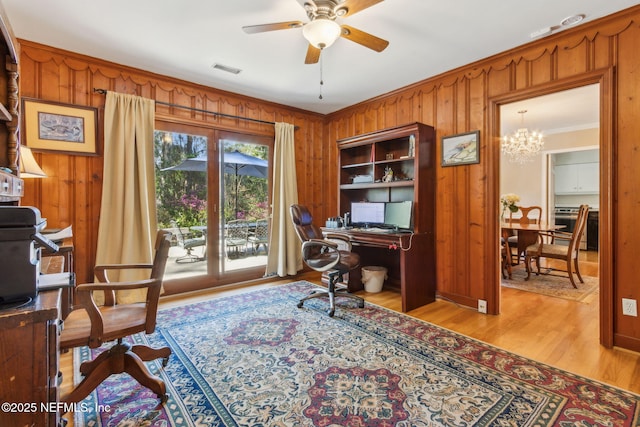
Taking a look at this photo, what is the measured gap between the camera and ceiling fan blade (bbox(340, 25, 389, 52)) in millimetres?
2096

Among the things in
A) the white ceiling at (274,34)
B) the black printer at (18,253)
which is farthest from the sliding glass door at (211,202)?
the black printer at (18,253)

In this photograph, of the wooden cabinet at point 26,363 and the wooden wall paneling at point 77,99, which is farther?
the wooden wall paneling at point 77,99

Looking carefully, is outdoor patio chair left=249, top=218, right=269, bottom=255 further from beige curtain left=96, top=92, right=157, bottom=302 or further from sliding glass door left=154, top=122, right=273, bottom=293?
beige curtain left=96, top=92, right=157, bottom=302

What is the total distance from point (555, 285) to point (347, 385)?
3.65 meters

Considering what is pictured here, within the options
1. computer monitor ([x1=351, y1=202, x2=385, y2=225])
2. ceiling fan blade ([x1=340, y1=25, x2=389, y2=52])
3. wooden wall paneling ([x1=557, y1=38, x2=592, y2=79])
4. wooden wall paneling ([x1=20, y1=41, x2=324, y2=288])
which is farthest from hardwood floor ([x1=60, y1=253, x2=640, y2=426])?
ceiling fan blade ([x1=340, y1=25, x2=389, y2=52])

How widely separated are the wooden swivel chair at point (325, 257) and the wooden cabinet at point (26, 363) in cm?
224

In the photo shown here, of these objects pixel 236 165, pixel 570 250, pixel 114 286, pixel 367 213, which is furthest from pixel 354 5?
pixel 570 250

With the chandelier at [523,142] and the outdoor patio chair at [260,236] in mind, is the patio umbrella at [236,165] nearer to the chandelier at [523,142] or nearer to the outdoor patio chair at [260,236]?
the outdoor patio chair at [260,236]

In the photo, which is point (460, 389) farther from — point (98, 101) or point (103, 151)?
point (98, 101)

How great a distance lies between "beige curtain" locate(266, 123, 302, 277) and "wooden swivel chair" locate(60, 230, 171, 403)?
249 centimetres

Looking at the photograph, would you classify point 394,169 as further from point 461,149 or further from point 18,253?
point 18,253

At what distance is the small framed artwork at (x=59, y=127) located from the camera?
2.81 metres

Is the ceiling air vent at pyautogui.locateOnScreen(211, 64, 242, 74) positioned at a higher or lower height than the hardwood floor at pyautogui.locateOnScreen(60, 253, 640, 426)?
higher

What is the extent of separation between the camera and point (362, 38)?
2193mm
